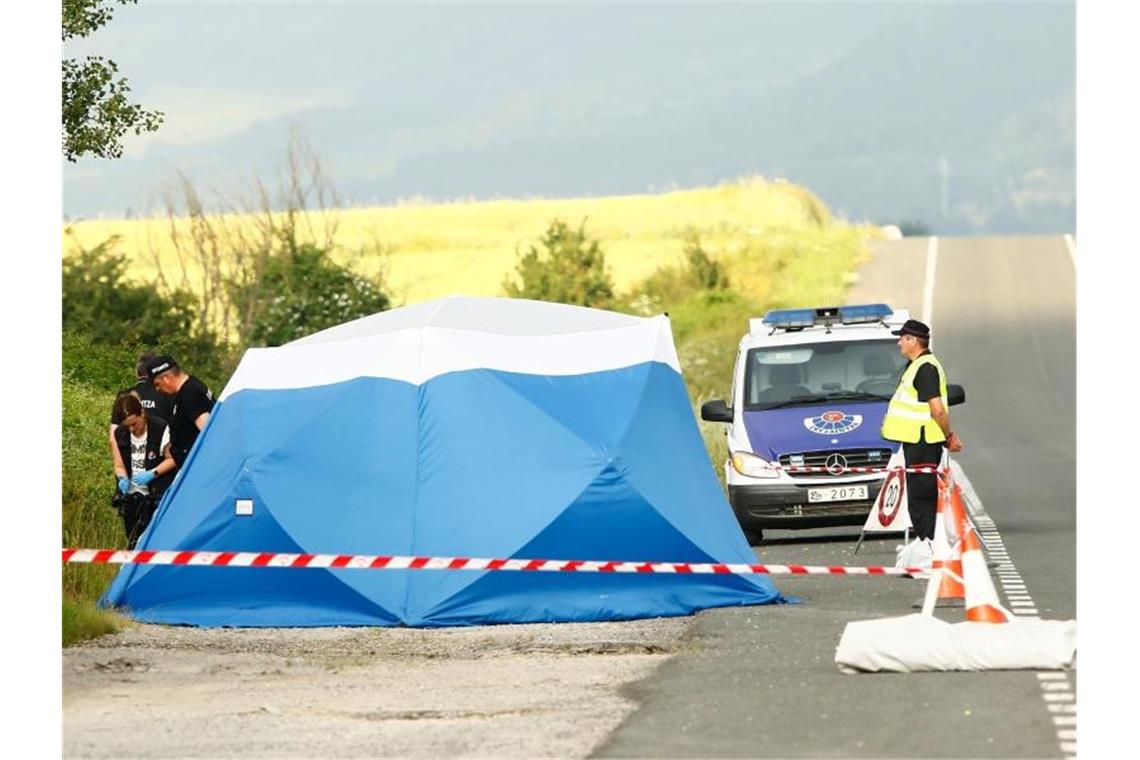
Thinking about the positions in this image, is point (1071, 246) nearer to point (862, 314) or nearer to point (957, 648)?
point (862, 314)

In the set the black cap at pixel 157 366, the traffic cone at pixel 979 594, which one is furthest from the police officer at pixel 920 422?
the black cap at pixel 157 366

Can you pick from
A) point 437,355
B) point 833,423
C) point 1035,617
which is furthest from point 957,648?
point 833,423

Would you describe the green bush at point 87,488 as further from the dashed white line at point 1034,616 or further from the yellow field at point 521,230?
the yellow field at point 521,230

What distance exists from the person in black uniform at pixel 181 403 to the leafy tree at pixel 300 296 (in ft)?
104

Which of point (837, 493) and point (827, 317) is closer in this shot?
point (837, 493)

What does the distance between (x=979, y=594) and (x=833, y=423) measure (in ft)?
29.6

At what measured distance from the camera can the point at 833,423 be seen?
21.4 metres

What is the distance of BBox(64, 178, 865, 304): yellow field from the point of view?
301 ft

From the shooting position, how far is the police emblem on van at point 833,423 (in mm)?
21297

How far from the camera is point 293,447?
52.1 ft

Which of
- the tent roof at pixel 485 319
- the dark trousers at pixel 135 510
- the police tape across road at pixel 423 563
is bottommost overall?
the police tape across road at pixel 423 563

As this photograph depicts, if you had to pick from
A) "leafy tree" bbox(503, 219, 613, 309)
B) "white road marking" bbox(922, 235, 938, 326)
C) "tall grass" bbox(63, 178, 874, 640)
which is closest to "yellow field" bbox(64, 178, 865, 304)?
"tall grass" bbox(63, 178, 874, 640)

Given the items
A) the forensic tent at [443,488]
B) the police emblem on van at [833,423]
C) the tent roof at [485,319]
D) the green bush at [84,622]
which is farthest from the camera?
the police emblem on van at [833,423]

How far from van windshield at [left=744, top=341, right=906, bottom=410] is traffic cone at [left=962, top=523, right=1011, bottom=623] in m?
9.55
